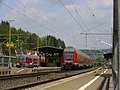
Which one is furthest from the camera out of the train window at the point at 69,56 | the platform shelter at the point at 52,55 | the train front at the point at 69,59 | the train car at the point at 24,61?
the train car at the point at 24,61

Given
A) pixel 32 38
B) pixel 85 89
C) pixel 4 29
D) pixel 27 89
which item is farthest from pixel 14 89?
pixel 32 38

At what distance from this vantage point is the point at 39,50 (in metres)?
77.0

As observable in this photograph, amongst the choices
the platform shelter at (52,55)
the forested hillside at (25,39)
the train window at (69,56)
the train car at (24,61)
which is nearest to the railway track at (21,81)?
the train window at (69,56)

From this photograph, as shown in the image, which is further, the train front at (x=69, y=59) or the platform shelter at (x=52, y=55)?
the platform shelter at (x=52, y=55)

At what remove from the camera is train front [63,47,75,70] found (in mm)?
54519

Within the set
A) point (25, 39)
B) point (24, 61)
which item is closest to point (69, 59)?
point (24, 61)

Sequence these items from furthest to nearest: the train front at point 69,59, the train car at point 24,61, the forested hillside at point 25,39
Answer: the forested hillside at point 25,39 → the train car at point 24,61 → the train front at point 69,59

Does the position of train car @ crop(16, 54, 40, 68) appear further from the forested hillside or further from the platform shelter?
the forested hillside

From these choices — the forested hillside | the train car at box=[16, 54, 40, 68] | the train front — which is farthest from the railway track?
the forested hillside

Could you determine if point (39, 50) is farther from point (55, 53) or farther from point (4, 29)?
point (4, 29)

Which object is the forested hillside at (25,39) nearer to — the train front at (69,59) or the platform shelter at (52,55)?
the platform shelter at (52,55)

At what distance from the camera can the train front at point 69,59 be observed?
54.5m

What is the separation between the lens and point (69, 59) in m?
55.0

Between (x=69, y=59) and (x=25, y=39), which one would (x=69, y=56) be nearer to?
(x=69, y=59)
